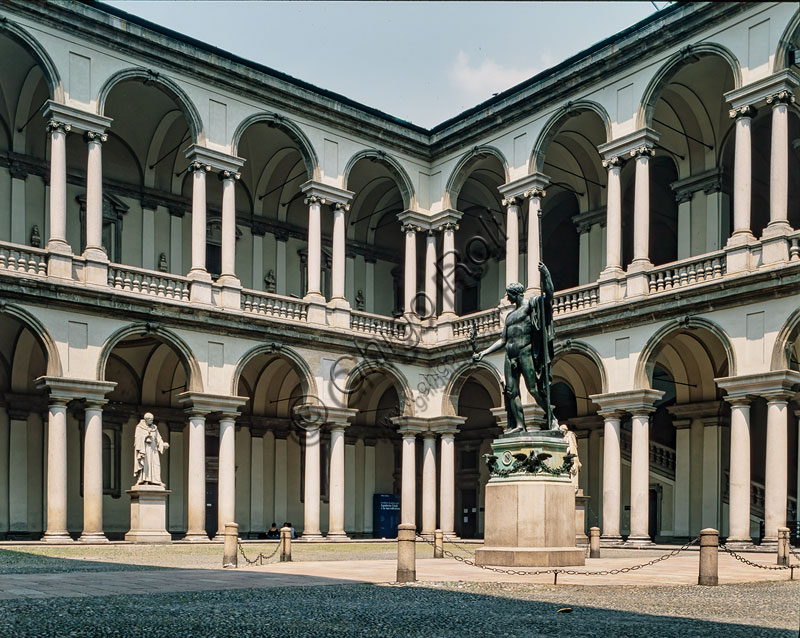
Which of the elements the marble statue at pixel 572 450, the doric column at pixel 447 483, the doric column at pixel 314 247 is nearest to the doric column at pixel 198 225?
the doric column at pixel 314 247

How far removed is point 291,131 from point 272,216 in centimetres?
531

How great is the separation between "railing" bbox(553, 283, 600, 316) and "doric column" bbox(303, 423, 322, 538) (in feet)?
26.2

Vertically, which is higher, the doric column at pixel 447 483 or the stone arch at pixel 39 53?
the stone arch at pixel 39 53

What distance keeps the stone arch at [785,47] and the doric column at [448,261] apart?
11916mm

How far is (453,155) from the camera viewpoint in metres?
31.8

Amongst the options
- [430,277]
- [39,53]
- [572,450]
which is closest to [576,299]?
[430,277]

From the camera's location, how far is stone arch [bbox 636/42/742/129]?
23.6m

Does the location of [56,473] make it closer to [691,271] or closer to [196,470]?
[196,470]

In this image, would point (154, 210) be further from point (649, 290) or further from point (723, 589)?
point (723, 589)

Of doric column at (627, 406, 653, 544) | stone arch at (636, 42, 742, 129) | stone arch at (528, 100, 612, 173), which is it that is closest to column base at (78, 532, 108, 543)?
doric column at (627, 406, 653, 544)

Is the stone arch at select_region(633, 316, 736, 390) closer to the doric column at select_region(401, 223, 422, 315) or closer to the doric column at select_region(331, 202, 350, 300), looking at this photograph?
the doric column at select_region(401, 223, 422, 315)

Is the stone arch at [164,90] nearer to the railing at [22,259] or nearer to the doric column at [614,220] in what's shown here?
the railing at [22,259]

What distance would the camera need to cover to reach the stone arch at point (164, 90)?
24.8 meters

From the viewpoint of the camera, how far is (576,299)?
27516 mm
